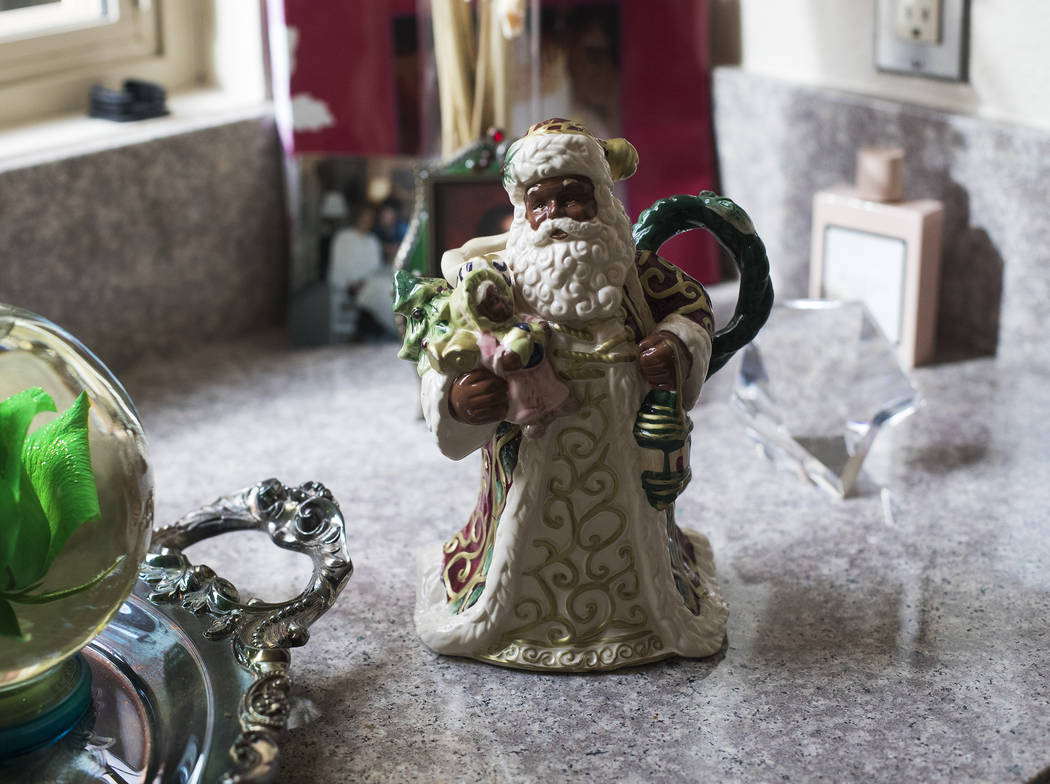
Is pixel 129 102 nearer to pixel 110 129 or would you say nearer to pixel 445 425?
pixel 110 129

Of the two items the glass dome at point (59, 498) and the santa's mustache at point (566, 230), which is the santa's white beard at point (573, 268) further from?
the glass dome at point (59, 498)

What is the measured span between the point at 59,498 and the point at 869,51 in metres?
0.86

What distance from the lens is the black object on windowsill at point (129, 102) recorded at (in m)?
1.18

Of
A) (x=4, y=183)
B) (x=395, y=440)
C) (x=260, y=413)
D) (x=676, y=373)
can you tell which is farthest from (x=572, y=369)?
(x=4, y=183)

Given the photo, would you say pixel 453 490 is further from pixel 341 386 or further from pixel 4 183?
pixel 4 183

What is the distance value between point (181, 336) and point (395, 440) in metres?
0.31

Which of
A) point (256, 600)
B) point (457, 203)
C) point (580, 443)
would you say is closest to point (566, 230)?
point (580, 443)

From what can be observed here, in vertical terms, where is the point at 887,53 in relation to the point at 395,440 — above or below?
above

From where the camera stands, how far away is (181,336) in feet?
4.09

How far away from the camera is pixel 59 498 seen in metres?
0.62

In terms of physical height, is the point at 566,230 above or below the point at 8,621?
above

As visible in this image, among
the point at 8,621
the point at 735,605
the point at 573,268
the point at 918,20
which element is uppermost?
the point at 918,20

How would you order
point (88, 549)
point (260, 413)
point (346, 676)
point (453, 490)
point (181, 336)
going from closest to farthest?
point (88, 549)
point (346, 676)
point (453, 490)
point (260, 413)
point (181, 336)

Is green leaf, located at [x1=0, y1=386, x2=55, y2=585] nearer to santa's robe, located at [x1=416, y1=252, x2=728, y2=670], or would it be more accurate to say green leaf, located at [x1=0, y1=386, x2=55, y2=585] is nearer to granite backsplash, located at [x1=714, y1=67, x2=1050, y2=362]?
santa's robe, located at [x1=416, y1=252, x2=728, y2=670]
